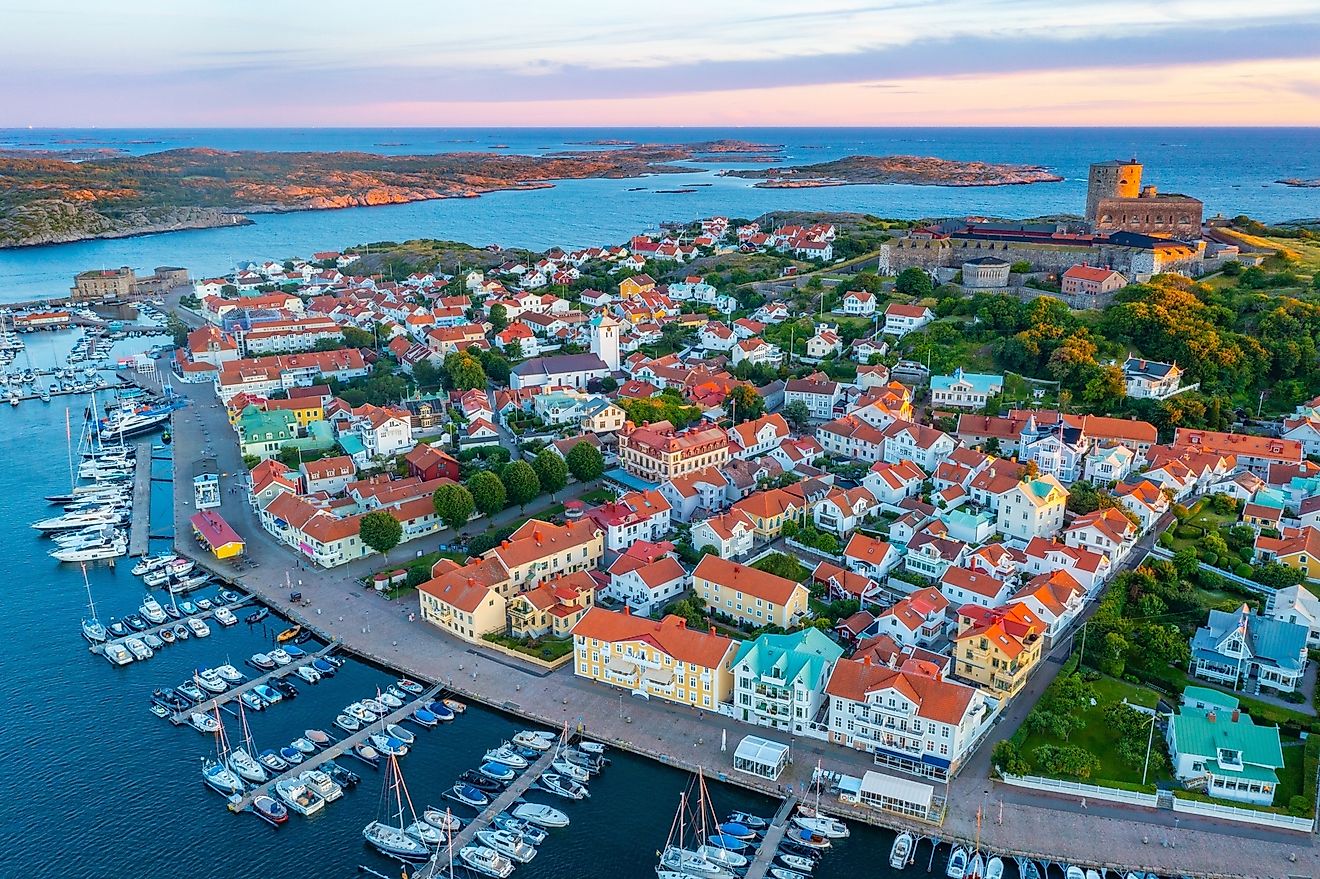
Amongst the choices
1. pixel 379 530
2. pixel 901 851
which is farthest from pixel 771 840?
pixel 379 530

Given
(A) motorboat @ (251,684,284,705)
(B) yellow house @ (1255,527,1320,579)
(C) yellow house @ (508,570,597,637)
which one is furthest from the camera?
(B) yellow house @ (1255,527,1320,579)

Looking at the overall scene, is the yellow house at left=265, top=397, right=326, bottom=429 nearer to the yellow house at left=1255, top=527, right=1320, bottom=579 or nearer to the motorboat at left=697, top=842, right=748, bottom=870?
the motorboat at left=697, top=842, right=748, bottom=870

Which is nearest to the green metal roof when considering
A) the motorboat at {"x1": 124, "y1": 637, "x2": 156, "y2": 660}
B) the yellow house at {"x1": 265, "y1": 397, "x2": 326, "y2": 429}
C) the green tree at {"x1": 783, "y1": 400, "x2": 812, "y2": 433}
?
the motorboat at {"x1": 124, "y1": 637, "x2": 156, "y2": 660}

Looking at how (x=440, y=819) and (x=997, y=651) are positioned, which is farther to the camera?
(x=997, y=651)

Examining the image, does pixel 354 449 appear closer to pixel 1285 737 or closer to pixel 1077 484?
pixel 1077 484

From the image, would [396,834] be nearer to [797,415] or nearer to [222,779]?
[222,779]

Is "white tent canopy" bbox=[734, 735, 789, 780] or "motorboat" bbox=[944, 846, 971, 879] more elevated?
"white tent canopy" bbox=[734, 735, 789, 780]

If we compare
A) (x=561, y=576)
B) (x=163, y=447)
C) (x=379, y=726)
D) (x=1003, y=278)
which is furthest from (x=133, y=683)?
(x=1003, y=278)

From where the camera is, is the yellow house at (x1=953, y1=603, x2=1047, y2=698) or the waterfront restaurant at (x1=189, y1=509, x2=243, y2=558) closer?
the yellow house at (x1=953, y1=603, x2=1047, y2=698)
